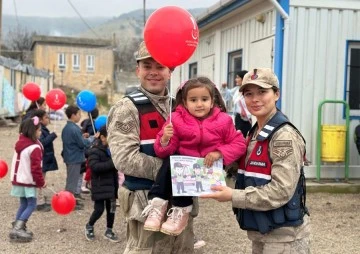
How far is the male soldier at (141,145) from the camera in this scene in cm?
276

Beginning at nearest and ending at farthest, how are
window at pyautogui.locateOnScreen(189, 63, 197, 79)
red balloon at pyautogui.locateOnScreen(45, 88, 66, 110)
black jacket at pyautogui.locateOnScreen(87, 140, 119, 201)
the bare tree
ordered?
black jacket at pyautogui.locateOnScreen(87, 140, 119, 201)
red balloon at pyautogui.locateOnScreen(45, 88, 66, 110)
window at pyautogui.locateOnScreen(189, 63, 197, 79)
the bare tree

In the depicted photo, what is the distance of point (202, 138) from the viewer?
2670 mm

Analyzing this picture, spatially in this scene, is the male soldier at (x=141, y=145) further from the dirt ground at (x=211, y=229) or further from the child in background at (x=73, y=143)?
the child in background at (x=73, y=143)

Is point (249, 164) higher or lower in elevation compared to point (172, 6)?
lower

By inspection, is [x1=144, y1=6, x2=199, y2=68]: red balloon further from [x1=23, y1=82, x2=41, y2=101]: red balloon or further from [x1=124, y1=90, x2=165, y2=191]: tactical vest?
[x1=23, y1=82, x2=41, y2=101]: red balloon

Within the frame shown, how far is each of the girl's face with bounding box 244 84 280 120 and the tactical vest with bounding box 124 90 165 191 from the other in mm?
538

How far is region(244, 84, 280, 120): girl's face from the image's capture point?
2.74 meters

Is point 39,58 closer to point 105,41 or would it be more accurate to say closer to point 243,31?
point 105,41

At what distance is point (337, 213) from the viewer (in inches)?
269

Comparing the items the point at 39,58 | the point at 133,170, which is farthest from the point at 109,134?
the point at 39,58

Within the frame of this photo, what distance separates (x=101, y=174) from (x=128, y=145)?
9.60 ft

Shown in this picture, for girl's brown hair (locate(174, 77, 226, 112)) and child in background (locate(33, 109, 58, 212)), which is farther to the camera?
child in background (locate(33, 109, 58, 212))

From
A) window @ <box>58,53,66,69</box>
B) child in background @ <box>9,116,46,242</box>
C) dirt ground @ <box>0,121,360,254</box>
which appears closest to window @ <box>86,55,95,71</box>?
window @ <box>58,53,66,69</box>

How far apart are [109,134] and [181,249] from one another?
85 centimetres
